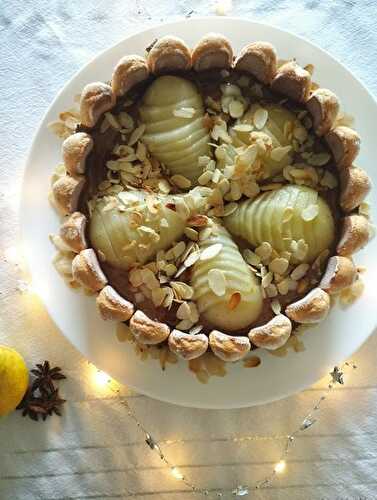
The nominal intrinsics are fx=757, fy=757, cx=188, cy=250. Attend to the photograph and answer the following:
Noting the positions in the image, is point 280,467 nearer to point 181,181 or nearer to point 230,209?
point 230,209

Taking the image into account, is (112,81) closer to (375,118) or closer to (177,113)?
(177,113)

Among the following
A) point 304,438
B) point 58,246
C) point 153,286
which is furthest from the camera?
point 304,438

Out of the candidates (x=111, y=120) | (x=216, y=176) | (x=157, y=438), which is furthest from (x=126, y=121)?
(x=157, y=438)

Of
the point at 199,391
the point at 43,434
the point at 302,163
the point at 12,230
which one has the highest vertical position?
the point at 302,163

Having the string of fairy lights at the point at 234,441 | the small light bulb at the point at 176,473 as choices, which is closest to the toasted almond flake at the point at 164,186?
the string of fairy lights at the point at 234,441

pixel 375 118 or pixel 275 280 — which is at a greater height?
pixel 375 118

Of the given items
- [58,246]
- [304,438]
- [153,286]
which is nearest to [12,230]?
[58,246]

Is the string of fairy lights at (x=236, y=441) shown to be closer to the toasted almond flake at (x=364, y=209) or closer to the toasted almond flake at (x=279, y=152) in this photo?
the toasted almond flake at (x=364, y=209)

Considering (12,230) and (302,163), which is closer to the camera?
(302,163)

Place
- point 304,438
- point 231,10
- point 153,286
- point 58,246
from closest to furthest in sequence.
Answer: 1. point 153,286
2. point 58,246
3. point 304,438
4. point 231,10
